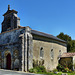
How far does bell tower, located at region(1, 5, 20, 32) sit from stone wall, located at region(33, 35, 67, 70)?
156 inches

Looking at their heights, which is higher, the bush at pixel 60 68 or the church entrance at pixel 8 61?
the church entrance at pixel 8 61

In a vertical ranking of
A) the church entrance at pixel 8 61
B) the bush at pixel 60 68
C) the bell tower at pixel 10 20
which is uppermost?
the bell tower at pixel 10 20

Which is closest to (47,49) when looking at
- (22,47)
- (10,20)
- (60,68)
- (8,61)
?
(60,68)

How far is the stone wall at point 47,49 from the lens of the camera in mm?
18891

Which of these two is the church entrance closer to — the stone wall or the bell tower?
the stone wall

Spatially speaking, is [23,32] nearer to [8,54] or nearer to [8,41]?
[8,41]

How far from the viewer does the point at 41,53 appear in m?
20.1

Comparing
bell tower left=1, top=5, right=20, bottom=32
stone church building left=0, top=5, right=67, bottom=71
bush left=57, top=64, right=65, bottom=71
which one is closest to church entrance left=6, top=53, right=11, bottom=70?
stone church building left=0, top=5, right=67, bottom=71

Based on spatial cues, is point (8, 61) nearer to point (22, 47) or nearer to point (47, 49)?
point (22, 47)

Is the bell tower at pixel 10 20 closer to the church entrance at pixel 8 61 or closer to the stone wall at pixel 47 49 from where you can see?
the stone wall at pixel 47 49

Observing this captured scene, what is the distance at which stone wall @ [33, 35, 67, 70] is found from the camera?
1889cm

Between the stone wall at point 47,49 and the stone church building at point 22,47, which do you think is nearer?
the stone church building at point 22,47

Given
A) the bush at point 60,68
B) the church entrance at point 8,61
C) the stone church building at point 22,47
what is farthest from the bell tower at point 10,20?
the bush at point 60,68

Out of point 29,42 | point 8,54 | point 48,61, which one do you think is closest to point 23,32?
point 29,42
